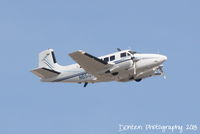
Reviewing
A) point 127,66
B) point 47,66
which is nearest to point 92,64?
point 127,66

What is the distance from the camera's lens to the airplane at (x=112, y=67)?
60562mm

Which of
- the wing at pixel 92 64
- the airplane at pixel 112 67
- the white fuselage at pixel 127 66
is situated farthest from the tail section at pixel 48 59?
the wing at pixel 92 64

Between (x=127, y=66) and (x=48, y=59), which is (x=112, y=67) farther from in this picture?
(x=48, y=59)

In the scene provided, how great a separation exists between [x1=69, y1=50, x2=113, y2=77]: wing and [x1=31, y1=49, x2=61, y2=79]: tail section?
520 cm

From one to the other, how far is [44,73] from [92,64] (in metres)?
6.48

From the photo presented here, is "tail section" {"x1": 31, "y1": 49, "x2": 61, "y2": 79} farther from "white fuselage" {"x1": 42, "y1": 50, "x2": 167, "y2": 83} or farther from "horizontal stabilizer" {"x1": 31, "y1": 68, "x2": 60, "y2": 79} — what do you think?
"white fuselage" {"x1": 42, "y1": 50, "x2": 167, "y2": 83}

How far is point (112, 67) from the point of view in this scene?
2398 inches

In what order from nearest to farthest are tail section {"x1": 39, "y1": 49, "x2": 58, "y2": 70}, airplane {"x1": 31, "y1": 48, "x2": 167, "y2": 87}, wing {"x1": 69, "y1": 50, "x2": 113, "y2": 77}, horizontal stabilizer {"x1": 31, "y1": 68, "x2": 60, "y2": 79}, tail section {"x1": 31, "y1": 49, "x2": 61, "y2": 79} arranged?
1. wing {"x1": 69, "y1": 50, "x2": 113, "y2": 77}
2. airplane {"x1": 31, "y1": 48, "x2": 167, "y2": 87}
3. horizontal stabilizer {"x1": 31, "y1": 68, "x2": 60, "y2": 79}
4. tail section {"x1": 31, "y1": 49, "x2": 61, "y2": 79}
5. tail section {"x1": 39, "y1": 49, "x2": 58, "y2": 70}

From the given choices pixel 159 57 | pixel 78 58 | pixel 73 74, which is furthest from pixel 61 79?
pixel 159 57

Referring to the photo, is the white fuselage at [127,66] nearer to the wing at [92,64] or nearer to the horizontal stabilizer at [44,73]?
the wing at [92,64]

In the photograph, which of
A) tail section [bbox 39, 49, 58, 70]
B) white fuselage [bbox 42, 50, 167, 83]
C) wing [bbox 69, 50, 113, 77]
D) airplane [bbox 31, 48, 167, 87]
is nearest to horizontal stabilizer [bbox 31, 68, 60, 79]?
airplane [bbox 31, 48, 167, 87]

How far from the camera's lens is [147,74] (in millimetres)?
63562

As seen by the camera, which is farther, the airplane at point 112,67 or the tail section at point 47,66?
the tail section at point 47,66

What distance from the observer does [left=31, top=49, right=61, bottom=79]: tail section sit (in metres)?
64.2
